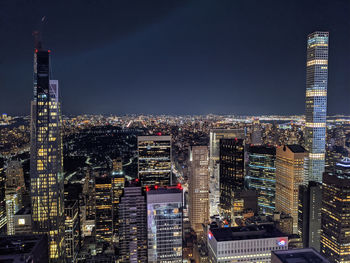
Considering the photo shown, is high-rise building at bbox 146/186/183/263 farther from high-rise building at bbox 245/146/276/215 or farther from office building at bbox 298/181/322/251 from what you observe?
high-rise building at bbox 245/146/276/215

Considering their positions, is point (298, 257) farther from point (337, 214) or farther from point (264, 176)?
point (264, 176)

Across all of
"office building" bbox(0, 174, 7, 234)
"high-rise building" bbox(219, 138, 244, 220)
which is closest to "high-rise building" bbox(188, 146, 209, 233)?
"high-rise building" bbox(219, 138, 244, 220)

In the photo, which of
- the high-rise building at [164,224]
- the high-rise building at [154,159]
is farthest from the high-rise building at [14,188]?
the high-rise building at [164,224]

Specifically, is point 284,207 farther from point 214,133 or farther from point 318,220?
point 214,133

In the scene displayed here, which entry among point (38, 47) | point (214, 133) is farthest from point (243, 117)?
point (38, 47)

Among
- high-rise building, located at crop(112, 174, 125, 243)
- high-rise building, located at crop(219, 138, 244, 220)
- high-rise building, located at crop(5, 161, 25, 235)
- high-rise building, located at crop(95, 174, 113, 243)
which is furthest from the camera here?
high-rise building, located at crop(219, 138, 244, 220)
